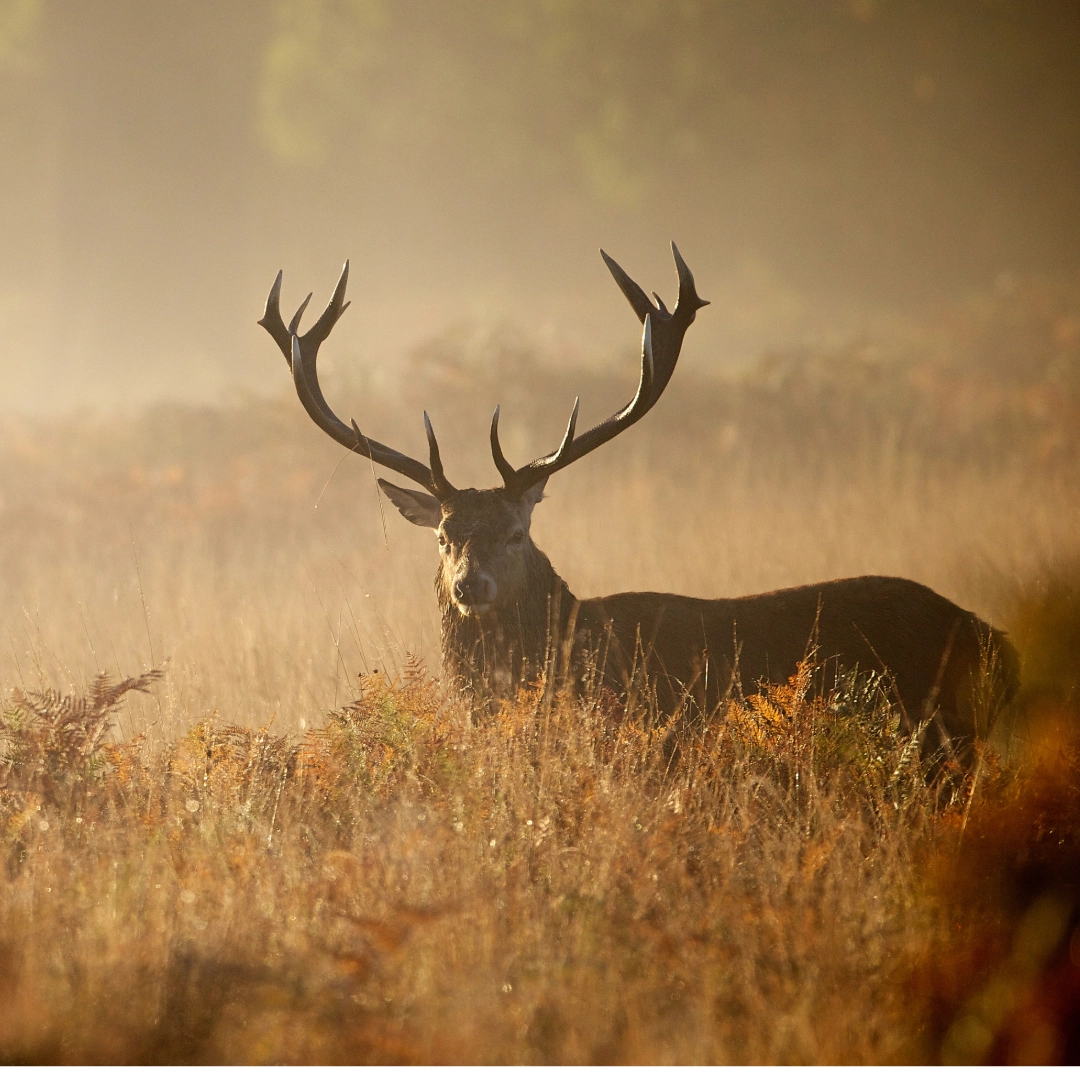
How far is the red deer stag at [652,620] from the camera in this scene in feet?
14.0

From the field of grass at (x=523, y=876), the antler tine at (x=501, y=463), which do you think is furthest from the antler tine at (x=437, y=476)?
the field of grass at (x=523, y=876)

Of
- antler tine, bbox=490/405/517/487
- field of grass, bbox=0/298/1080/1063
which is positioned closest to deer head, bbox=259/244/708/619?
antler tine, bbox=490/405/517/487

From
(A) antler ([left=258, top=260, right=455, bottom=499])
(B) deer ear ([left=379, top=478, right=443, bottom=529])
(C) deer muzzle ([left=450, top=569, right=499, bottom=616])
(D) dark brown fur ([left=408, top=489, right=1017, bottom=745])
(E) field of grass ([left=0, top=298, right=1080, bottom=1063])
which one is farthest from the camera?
(B) deer ear ([left=379, top=478, right=443, bottom=529])

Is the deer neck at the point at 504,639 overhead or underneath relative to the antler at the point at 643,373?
underneath

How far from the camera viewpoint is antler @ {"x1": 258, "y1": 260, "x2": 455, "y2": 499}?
14.6ft

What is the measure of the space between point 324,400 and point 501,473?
3.10 ft

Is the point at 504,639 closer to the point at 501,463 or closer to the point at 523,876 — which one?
the point at 501,463

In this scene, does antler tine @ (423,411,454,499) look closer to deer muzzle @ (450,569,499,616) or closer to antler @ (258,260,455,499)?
antler @ (258,260,455,499)

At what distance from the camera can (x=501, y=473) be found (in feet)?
13.8

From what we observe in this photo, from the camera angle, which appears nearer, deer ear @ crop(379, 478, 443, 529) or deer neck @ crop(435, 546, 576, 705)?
deer neck @ crop(435, 546, 576, 705)

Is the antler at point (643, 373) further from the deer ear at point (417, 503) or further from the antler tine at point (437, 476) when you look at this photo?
the deer ear at point (417, 503)

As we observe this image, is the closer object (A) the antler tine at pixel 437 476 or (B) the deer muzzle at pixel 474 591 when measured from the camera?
(B) the deer muzzle at pixel 474 591

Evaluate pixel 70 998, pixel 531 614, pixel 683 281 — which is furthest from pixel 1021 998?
pixel 683 281

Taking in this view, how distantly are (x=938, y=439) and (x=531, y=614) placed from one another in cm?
768
